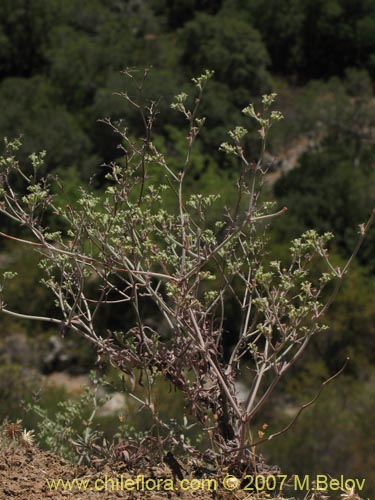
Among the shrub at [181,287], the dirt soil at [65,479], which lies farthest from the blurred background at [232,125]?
the shrub at [181,287]

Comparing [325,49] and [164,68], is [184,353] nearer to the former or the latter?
[164,68]

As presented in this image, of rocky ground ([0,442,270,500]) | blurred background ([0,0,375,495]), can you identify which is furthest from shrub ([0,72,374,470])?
blurred background ([0,0,375,495])

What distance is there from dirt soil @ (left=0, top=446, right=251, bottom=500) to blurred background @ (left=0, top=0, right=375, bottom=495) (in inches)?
186

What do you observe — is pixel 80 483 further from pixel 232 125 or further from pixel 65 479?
pixel 232 125

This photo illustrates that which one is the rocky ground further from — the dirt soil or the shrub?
the shrub

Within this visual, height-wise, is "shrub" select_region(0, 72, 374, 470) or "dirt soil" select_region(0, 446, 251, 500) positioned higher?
"shrub" select_region(0, 72, 374, 470)

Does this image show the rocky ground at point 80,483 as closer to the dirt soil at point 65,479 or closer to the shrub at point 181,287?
the dirt soil at point 65,479

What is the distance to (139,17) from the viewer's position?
116ft

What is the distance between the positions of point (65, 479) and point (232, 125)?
923 inches

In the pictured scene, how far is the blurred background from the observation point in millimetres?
15453

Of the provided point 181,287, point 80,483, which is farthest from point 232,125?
point 80,483

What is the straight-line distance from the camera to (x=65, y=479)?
319 centimetres

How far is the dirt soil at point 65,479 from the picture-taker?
3.03m

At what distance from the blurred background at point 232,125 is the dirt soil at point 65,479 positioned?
4721mm
